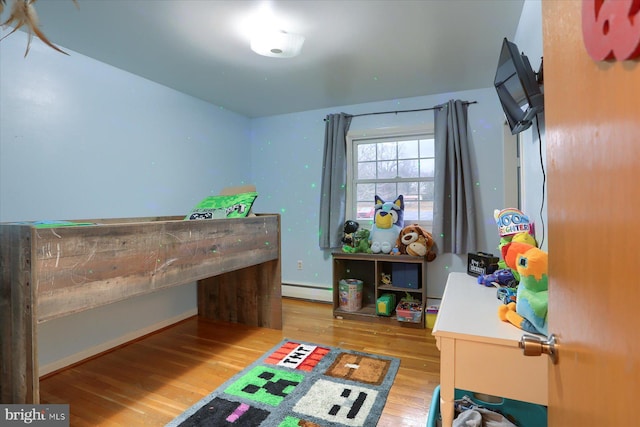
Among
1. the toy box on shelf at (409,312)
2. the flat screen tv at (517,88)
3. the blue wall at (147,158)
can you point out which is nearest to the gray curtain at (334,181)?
the blue wall at (147,158)

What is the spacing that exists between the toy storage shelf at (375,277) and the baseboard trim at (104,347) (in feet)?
4.96

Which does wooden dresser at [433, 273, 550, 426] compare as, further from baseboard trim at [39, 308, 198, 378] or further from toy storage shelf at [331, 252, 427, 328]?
baseboard trim at [39, 308, 198, 378]

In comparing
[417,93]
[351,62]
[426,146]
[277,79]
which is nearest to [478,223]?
[426,146]

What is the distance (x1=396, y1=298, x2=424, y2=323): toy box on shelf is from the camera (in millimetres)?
2790

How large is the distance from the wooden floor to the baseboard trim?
0.05m

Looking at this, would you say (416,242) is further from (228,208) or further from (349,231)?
(228,208)

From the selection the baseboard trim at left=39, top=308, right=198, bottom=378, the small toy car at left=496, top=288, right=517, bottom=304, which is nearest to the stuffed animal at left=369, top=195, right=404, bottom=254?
the small toy car at left=496, top=288, right=517, bottom=304

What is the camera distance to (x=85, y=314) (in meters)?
2.22

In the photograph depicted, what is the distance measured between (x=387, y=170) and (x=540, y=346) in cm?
Result: 286

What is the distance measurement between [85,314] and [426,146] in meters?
3.22

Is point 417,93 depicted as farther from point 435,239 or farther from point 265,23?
point 265,23

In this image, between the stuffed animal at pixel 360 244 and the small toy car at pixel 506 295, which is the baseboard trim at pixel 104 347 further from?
the small toy car at pixel 506 295

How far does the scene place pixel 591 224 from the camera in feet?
1.52

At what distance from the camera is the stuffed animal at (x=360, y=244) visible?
310 centimetres
